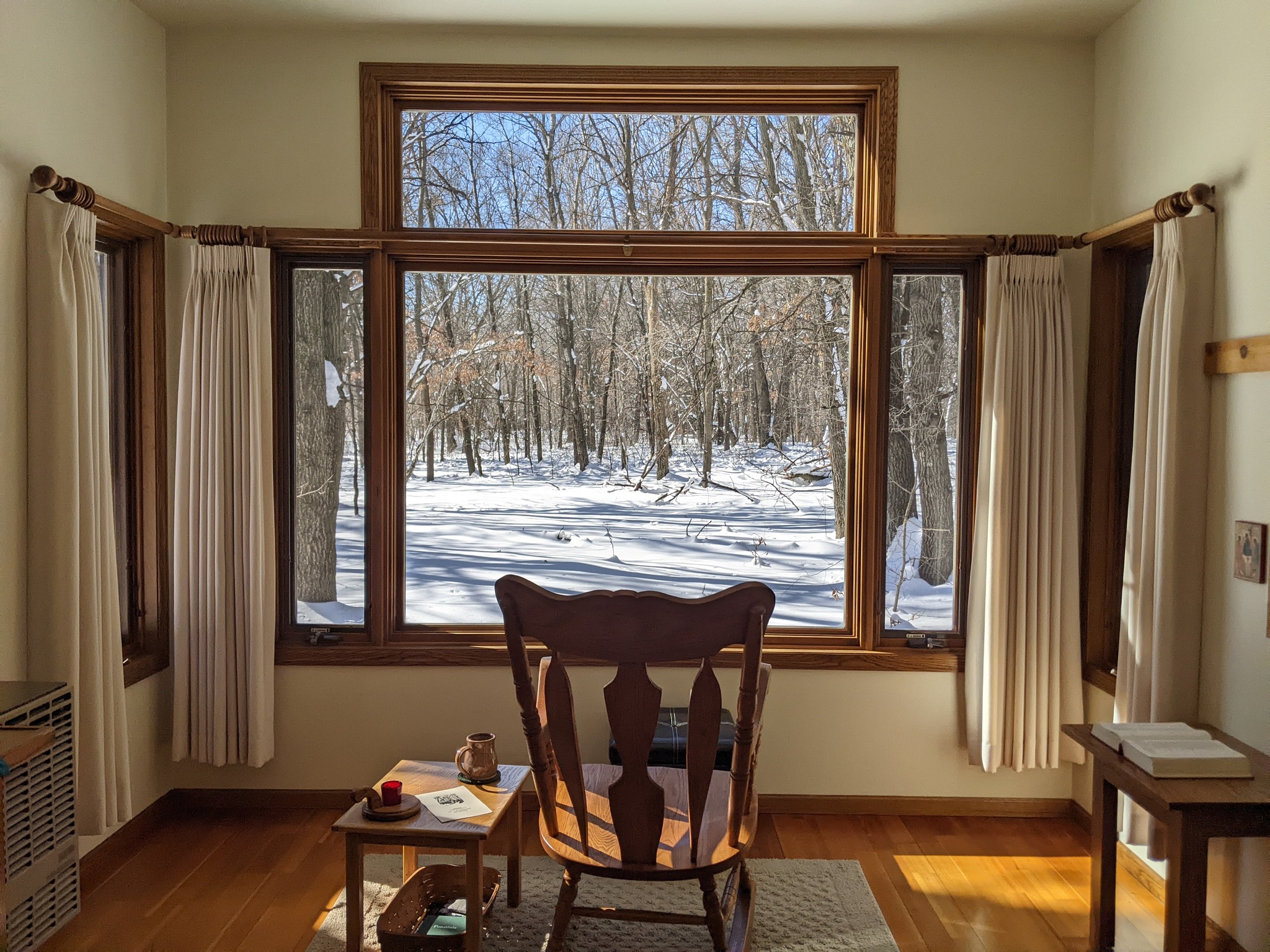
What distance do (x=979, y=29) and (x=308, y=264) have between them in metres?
2.58

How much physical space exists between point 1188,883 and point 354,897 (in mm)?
1936

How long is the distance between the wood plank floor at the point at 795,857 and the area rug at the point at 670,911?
63 mm

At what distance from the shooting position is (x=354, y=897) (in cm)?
234

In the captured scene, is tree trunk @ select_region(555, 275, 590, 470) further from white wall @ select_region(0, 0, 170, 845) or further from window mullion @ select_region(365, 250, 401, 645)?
white wall @ select_region(0, 0, 170, 845)

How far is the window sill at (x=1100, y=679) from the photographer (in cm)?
329

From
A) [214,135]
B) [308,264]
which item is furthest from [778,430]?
[214,135]

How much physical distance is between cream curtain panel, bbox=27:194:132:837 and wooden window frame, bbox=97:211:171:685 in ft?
1.77

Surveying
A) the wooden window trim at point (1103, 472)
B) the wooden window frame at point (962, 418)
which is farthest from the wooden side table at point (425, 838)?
the wooden window trim at point (1103, 472)

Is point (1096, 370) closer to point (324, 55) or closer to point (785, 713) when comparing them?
point (785, 713)

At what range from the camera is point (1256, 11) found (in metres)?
2.57

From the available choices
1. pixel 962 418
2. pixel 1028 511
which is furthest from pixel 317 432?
pixel 1028 511

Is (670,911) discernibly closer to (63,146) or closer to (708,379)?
(708,379)

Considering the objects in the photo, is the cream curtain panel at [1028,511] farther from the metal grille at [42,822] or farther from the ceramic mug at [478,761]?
the metal grille at [42,822]

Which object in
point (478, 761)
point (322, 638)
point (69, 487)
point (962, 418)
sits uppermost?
point (962, 418)
